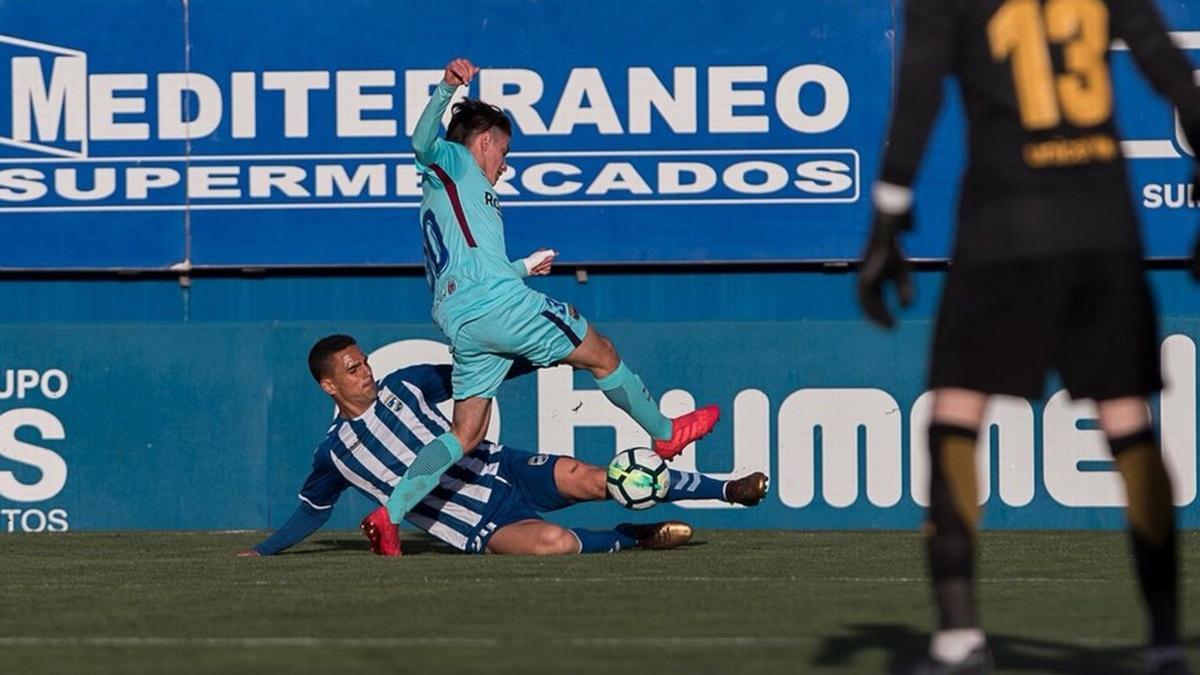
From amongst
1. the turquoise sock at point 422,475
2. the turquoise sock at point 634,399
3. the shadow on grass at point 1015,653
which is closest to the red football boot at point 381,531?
the turquoise sock at point 422,475

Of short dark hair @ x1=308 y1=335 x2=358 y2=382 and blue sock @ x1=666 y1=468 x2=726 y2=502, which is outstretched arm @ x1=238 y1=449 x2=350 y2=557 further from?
blue sock @ x1=666 y1=468 x2=726 y2=502

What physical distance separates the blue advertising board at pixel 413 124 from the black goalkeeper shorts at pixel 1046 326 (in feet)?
24.8

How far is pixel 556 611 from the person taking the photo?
7.37 meters

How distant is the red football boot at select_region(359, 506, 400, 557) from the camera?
1012 centimetres

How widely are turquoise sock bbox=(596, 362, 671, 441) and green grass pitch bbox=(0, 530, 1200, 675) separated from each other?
2.00ft

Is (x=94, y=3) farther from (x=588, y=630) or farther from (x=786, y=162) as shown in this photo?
(x=588, y=630)

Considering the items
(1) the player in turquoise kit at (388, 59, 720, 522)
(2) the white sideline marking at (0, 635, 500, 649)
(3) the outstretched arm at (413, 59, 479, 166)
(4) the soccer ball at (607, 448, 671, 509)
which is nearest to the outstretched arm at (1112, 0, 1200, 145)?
(2) the white sideline marking at (0, 635, 500, 649)

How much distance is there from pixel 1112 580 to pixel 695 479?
98.8 inches

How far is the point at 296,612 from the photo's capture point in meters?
7.46

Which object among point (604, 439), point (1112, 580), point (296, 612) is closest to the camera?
point (296, 612)

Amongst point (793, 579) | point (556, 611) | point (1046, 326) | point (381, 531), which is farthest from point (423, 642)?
point (381, 531)

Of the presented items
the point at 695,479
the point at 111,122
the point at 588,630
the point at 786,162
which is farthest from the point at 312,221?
the point at 588,630

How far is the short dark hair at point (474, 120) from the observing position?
10.5 m

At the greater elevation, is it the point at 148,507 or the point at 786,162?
the point at 786,162
